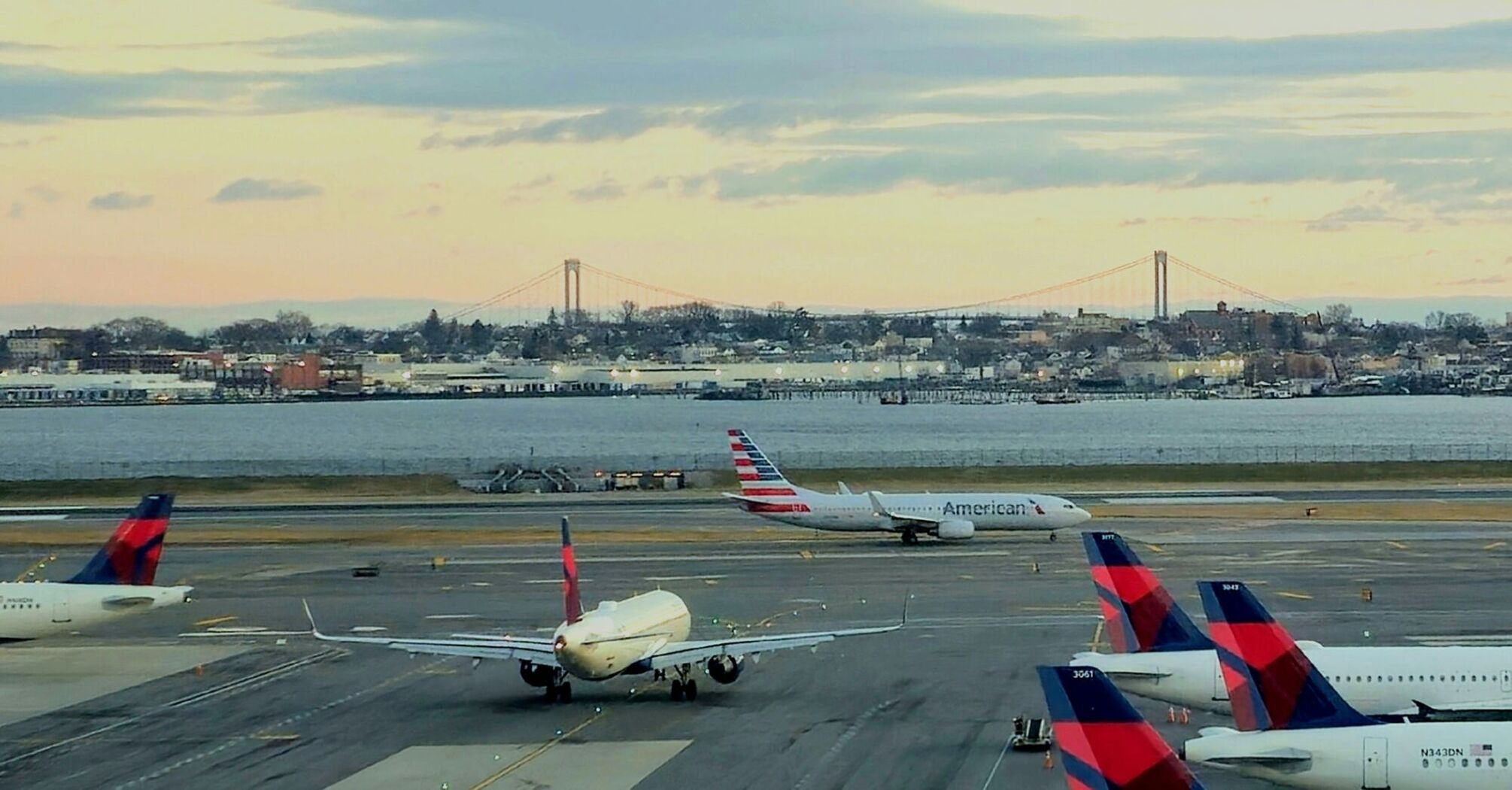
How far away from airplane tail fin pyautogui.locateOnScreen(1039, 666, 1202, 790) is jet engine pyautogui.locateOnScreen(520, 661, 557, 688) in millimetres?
25797

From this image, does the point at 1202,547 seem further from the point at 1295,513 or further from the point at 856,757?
the point at 856,757

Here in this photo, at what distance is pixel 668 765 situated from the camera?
41.1 m

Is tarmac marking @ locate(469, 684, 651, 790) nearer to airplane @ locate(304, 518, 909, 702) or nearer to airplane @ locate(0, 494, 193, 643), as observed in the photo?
airplane @ locate(304, 518, 909, 702)

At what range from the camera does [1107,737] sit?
25078 millimetres

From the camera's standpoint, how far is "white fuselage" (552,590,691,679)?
45031 mm

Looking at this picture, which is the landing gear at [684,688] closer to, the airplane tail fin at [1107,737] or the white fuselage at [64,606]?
the white fuselage at [64,606]

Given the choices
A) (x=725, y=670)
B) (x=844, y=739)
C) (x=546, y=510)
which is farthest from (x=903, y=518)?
(x=844, y=739)

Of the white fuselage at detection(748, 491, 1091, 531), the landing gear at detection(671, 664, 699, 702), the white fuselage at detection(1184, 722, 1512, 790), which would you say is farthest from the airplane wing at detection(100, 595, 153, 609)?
the white fuselage at detection(748, 491, 1091, 531)

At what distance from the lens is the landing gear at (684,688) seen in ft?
160

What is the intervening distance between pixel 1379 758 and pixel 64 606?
122 ft

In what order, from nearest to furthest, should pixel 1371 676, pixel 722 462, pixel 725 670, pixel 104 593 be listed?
pixel 1371 676
pixel 725 670
pixel 104 593
pixel 722 462

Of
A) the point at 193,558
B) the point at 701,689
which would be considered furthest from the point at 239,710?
the point at 193,558

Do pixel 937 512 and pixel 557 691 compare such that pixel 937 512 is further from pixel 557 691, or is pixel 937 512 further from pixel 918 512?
pixel 557 691

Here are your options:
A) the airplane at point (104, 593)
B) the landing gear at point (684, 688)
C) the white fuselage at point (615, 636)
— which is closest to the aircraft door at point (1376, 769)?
the white fuselage at point (615, 636)
